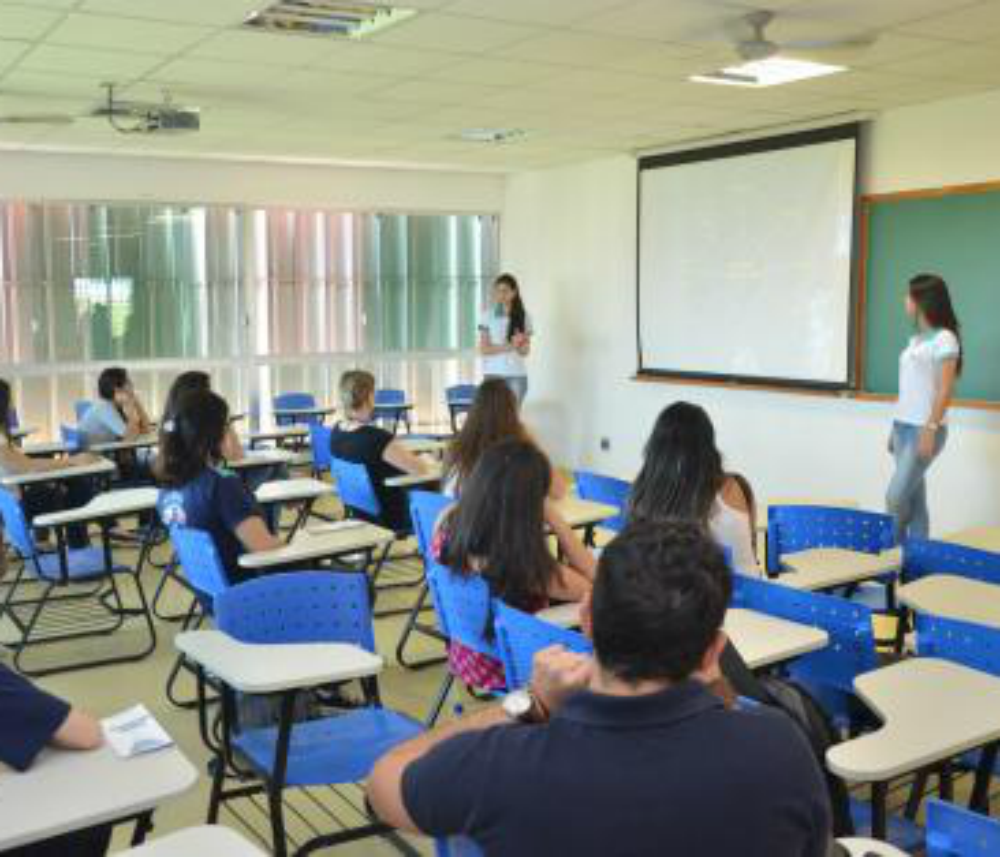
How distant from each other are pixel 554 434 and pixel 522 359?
1151 mm

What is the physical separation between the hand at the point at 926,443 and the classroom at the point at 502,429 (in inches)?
0.5

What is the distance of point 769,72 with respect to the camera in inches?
203

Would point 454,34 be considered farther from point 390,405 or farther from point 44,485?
point 390,405

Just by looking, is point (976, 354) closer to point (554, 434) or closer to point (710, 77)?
point (710, 77)

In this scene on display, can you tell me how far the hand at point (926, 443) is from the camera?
555cm

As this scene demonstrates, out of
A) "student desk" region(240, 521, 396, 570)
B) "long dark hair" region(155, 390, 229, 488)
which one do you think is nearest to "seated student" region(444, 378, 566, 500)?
"student desk" region(240, 521, 396, 570)

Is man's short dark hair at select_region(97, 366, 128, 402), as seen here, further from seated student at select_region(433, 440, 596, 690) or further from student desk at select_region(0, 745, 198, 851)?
student desk at select_region(0, 745, 198, 851)

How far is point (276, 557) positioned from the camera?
3746mm

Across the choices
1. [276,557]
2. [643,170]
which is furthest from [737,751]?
[643,170]

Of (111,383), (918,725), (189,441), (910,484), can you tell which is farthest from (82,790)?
(111,383)

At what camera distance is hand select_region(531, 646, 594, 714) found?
1.46 meters

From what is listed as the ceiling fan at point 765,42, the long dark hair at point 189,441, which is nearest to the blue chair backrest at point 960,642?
the long dark hair at point 189,441

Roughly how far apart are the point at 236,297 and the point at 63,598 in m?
4.31

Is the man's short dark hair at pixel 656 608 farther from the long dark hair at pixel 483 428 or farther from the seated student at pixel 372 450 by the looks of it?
the seated student at pixel 372 450
